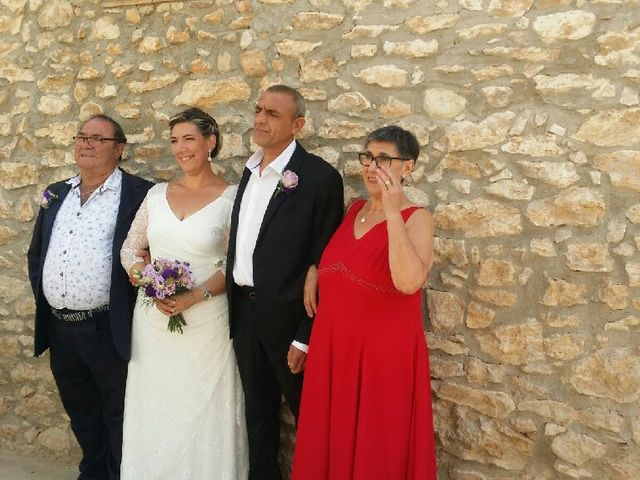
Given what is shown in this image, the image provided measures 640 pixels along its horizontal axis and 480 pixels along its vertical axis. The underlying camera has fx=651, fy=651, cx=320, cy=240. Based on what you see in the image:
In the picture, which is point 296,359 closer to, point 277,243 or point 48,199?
point 277,243

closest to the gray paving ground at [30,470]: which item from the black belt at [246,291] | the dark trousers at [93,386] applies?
the dark trousers at [93,386]

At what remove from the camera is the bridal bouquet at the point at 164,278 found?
309 centimetres

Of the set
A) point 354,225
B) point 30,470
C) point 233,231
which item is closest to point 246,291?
point 233,231

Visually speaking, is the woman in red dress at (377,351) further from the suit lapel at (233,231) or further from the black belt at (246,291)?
the suit lapel at (233,231)

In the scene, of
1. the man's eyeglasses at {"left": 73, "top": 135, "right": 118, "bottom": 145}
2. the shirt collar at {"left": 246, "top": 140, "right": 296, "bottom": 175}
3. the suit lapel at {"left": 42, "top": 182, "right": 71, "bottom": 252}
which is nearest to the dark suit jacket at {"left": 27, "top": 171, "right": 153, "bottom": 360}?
the suit lapel at {"left": 42, "top": 182, "right": 71, "bottom": 252}

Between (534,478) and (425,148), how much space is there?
5.59 ft

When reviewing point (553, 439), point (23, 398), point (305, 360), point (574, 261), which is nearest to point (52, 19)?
point (23, 398)

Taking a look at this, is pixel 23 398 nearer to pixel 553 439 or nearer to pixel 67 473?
pixel 67 473

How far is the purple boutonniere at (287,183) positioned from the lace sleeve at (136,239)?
84 cm

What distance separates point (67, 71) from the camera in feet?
14.0

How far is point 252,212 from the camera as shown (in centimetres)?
318

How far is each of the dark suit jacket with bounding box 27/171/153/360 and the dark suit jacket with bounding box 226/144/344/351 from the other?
2.77 feet

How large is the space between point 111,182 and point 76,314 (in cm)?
76

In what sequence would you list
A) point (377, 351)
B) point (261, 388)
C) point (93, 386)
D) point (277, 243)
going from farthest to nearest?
point (93, 386), point (261, 388), point (277, 243), point (377, 351)
